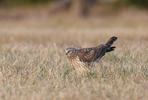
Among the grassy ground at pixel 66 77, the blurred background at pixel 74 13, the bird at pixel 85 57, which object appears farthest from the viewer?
the blurred background at pixel 74 13

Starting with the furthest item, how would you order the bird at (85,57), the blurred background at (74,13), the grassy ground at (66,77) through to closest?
the blurred background at (74,13) → the bird at (85,57) → the grassy ground at (66,77)

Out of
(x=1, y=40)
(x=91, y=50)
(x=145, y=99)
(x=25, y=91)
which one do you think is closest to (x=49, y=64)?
(x=91, y=50)

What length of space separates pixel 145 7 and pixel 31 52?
17.6 m

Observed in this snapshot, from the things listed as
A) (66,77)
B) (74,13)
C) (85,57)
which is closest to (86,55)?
(85,57)

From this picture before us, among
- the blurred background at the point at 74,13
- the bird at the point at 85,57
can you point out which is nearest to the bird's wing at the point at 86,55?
the bird at the point at 85,57

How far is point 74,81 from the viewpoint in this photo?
5.34 metres

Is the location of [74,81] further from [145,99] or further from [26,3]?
[26,3]

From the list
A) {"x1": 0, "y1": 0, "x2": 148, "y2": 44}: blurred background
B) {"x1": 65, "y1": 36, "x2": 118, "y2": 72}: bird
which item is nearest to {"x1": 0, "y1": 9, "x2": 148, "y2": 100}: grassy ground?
{"x1": 65, "y1": 36, "x2": 118, "y2": 72}: bird

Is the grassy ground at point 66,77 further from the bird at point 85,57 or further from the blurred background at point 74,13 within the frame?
the blurred background at point 74,13

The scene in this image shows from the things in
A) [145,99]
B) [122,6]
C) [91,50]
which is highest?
[122,6]

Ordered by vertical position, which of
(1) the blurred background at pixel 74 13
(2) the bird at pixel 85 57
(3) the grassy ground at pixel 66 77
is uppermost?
(1) the blurred background at pixel 74 13

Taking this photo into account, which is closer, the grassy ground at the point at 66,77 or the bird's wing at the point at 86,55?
the grassy ground at the point at 66,77

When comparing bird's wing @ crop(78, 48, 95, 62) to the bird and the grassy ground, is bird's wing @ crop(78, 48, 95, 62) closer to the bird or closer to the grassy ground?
the bird

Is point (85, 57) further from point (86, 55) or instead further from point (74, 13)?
point (74, 13)
